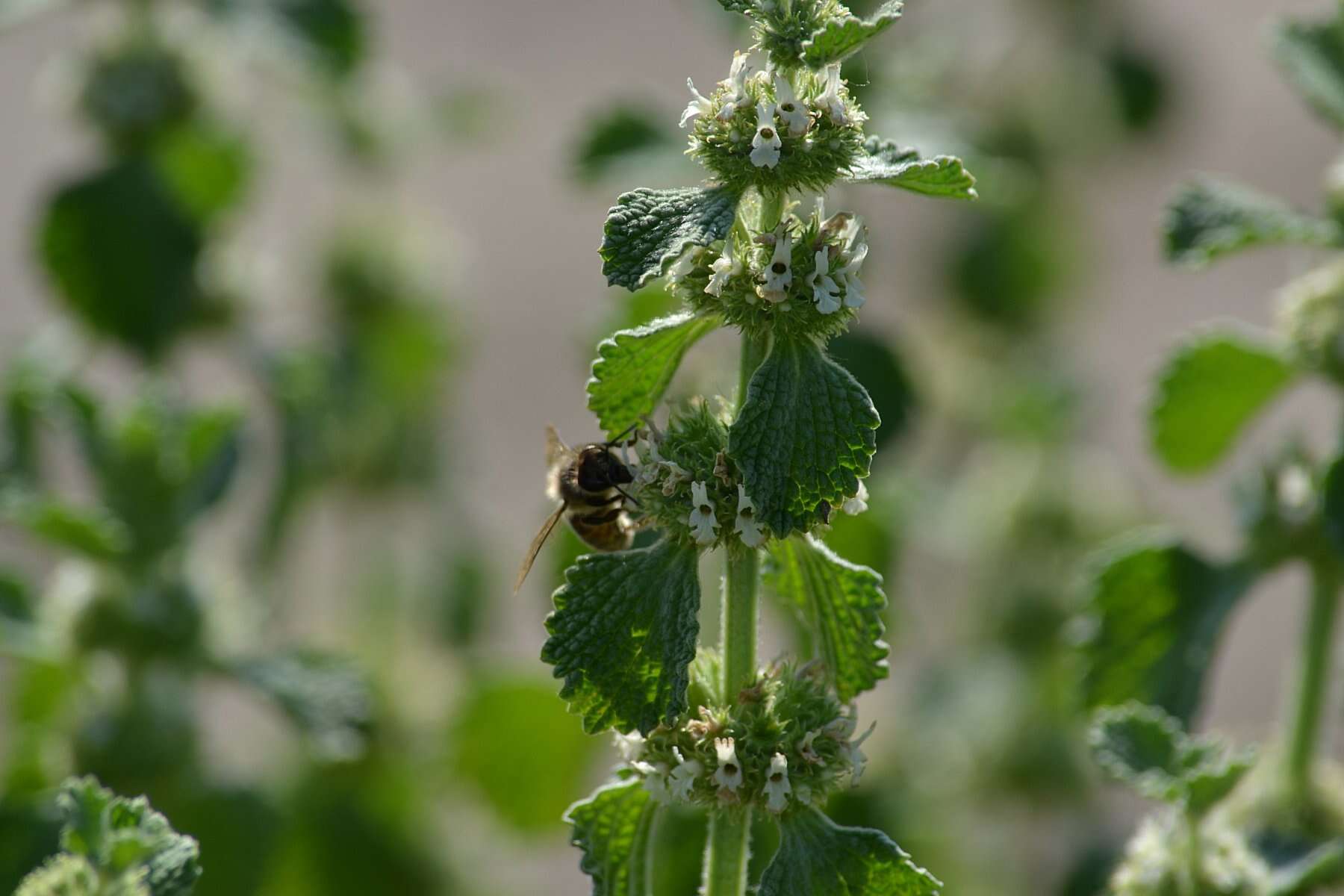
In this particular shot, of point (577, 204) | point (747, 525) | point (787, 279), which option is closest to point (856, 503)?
point (747, 525)

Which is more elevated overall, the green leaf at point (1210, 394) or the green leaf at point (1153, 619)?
the green leaf at point (1210, 394)

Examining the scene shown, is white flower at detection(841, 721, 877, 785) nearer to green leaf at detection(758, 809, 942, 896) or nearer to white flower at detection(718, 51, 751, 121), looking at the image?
green leaf at detection(758, 809, 942, 896)

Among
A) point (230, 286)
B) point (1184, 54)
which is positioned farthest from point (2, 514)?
point (1184, 54)

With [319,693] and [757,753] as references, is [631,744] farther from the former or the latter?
[319,693]

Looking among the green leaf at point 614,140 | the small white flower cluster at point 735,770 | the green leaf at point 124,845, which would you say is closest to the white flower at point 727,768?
the small white flower cluster at point 735,770

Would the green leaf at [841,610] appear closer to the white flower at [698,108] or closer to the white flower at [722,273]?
the white flower at [722,273]

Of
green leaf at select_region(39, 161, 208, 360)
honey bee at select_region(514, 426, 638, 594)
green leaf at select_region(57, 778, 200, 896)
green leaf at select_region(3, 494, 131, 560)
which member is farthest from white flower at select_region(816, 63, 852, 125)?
green leaf at select_region(39, 161, 208, 360)

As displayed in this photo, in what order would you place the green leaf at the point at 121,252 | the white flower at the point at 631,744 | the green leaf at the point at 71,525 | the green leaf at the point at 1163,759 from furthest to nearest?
the green leaf at the point at 121,252, the green leaf at the point at 71,525, the green leaf at the point at 1163,759, the white flower at the point at 631,744
